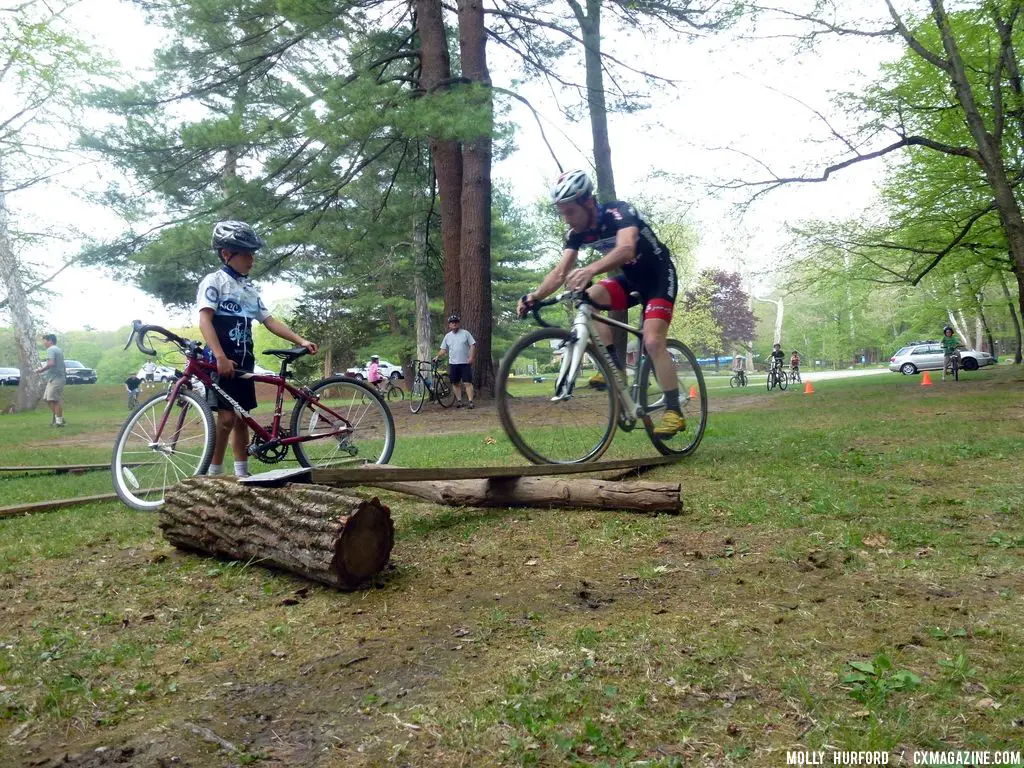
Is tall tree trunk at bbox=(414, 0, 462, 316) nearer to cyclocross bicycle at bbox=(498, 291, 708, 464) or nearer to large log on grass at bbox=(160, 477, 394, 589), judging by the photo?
cyclocross bicycle at bbox=(498, 291, 708, 464)

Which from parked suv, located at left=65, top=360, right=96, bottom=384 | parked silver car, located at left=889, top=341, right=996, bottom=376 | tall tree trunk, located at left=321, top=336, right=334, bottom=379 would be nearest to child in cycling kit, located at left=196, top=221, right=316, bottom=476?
tall tree trunk, located at left=321, top=336, right=334, bottom=379

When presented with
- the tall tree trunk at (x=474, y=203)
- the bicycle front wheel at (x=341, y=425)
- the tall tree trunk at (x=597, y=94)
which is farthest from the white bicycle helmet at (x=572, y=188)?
the tall tree trunk at (x=597, y=94)

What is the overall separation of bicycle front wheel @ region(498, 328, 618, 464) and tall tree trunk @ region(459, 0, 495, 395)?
8.76 meters

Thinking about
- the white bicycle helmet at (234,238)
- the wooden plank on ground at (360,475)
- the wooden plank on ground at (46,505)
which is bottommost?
the wooden plank on ground at (46,505)

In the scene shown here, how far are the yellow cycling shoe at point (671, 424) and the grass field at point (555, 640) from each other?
72 cm

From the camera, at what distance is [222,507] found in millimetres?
3525

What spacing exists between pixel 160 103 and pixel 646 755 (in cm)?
1563

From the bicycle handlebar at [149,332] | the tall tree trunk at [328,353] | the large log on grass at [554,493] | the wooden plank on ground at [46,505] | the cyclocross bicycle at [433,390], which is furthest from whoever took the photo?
the tall tree trunk at [328,353]

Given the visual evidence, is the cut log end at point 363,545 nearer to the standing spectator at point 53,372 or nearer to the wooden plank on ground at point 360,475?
the wooden plank on ground at point 360,475

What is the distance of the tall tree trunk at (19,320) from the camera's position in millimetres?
24562

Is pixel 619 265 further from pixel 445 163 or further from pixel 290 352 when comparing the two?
pixel 445 163

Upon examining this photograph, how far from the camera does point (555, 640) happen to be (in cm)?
238

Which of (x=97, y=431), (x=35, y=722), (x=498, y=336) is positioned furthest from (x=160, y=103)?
(x=498, y=336)

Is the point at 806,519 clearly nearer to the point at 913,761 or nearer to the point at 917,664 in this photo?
the point at 917,664
